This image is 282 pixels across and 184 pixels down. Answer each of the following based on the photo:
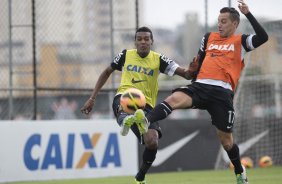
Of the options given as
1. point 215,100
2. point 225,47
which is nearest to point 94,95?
point 215,100

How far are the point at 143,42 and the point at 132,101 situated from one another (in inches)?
55.8

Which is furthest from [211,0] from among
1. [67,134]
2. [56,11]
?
[67,134]

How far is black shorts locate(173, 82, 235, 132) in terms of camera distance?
11867 millimetres

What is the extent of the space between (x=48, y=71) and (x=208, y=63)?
890 centimetres

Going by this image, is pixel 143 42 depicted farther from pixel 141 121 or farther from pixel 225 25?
pixel 141 121

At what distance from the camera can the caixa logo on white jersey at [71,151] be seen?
16.4m

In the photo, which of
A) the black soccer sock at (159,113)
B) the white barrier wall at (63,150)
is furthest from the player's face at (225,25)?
the white barrier wall at (63,150)

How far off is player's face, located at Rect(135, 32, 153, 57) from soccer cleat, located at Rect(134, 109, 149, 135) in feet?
5.52

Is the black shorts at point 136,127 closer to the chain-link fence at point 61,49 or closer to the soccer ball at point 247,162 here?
the chain-link fence at point 61,49

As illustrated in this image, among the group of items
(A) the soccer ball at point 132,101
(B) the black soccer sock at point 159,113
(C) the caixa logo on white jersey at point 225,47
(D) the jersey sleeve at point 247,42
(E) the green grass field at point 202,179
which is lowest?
(E) the green grass field at point 202,179

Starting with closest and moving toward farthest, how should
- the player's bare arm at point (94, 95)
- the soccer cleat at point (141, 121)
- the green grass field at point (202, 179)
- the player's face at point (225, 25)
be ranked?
the soccer cleat at point (141, 121)
the player's face at point (225, 25)
the player's bare arm at point (94, 95)
the green grass field at point (202, 179)

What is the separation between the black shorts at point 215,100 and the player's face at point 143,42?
1049 mm

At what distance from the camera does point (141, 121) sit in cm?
1123

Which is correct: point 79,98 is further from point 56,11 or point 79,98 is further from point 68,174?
point 68,174
